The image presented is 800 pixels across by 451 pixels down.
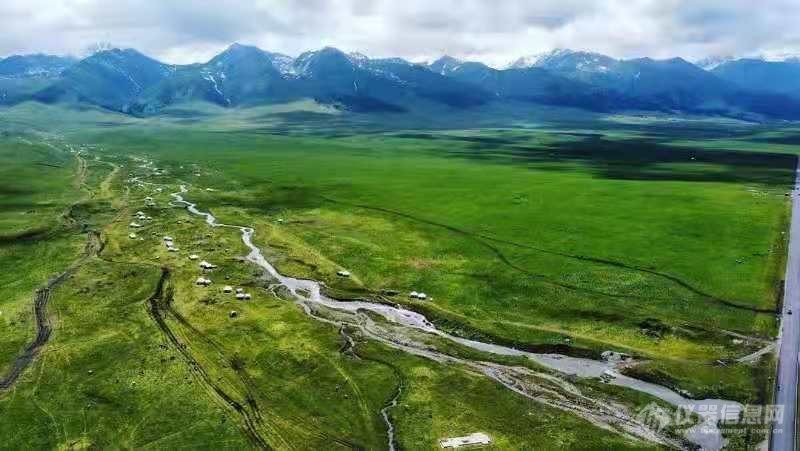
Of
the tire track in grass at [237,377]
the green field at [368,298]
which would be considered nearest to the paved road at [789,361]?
the green field at [368,298]

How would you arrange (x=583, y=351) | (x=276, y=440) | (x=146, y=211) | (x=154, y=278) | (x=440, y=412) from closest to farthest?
(x=276, y=440) → (x=440, y=412) → (x=583, y=351) → (x=154, y=278) → (x=146, y=211)

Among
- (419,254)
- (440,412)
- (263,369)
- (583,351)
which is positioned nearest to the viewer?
(440,412)

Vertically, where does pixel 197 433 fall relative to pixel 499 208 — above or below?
below

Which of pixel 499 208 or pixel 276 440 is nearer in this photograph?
pixel 276 440

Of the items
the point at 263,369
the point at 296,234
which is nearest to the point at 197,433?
the point at 263,369

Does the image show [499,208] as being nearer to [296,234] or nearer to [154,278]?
A: [296,234]

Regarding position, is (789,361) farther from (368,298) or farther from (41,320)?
(41,320)

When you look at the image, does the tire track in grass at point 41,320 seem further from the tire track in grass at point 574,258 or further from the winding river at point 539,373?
the tire track in grass at point 574,258
